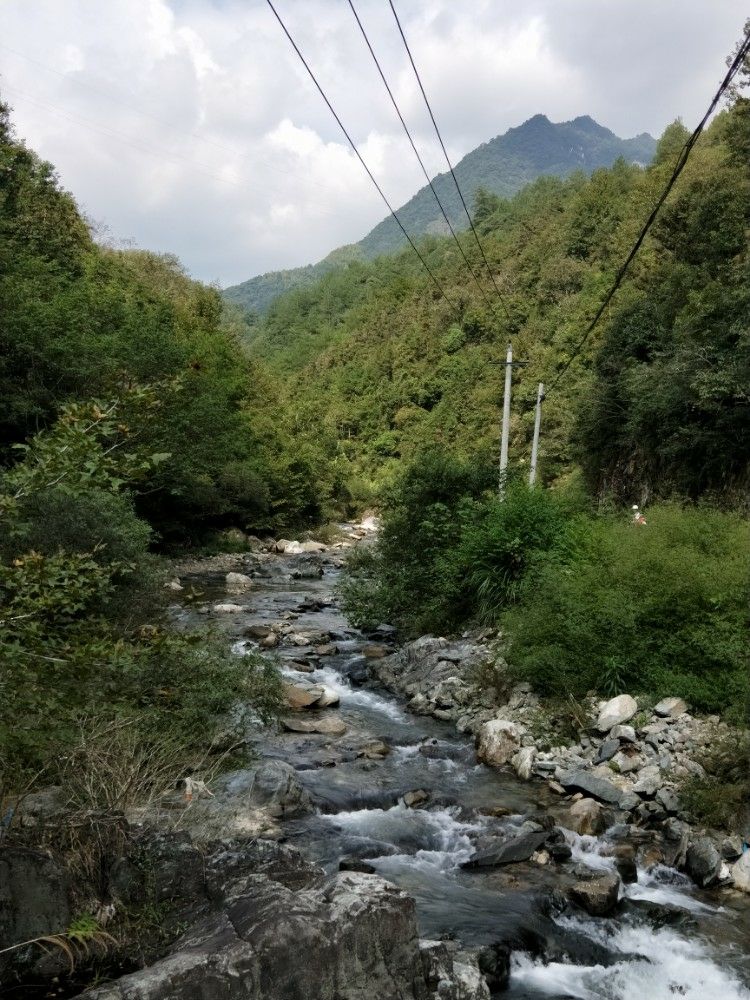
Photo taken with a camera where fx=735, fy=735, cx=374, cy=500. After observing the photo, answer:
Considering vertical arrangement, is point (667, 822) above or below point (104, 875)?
below

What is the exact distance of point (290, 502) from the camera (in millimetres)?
41000


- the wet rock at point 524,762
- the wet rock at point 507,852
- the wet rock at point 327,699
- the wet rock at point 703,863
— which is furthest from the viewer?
the wet rock at point 327,699

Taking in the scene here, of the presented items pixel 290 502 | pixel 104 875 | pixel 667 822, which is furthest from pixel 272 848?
pixel 290 502

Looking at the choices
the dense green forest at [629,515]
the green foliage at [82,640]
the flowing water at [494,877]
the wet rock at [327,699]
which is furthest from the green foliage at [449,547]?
the green foliage at [82,640]

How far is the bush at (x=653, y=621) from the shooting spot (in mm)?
9242

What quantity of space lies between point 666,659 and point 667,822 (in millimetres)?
2791

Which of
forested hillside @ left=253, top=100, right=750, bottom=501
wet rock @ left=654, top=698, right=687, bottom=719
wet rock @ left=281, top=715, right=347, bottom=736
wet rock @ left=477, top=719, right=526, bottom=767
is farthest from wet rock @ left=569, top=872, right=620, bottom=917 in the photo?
forested hillside @ left=253, top=100, right=750, bottom=501

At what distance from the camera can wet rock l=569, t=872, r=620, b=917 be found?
598cm

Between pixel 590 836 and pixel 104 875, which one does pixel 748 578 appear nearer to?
pixel 590 836

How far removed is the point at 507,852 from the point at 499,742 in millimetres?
2579

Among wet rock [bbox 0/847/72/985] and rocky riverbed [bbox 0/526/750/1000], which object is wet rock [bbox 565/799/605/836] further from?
wet rock [bbox 0/847/72/985]

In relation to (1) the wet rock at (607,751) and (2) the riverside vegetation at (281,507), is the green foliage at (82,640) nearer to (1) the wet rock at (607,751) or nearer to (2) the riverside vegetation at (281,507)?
(2) the riverside vegetation at (281,507)

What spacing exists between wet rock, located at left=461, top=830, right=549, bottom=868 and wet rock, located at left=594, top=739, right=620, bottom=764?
196 cm

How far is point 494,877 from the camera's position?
6578 millimetres
